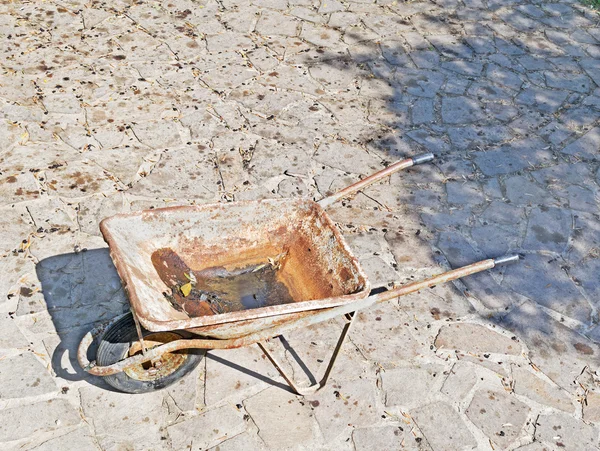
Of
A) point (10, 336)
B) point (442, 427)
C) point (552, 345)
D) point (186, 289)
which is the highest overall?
point (186, 289)

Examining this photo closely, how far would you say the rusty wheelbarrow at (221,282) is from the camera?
11.5ft

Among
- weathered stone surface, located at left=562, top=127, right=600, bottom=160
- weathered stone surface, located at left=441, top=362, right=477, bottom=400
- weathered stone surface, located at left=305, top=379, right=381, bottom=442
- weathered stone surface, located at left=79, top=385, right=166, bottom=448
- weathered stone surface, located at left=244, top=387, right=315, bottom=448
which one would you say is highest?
weathered stone surface, located at left=562, top=127, right=600, bottom=160

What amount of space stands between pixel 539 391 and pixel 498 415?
361 millimetres

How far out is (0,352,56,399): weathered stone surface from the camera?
3.95 meters

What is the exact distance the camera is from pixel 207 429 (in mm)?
3873

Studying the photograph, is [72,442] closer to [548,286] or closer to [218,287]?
[218,287]

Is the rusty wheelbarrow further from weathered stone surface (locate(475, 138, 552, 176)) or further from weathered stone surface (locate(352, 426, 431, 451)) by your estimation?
weathered stone surface (locate(475, 138, 552, 176))

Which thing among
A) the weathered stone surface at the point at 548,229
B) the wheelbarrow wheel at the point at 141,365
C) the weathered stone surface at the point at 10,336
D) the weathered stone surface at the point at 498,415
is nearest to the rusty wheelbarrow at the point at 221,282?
the wheelbarrow wheel at the point at 141,365

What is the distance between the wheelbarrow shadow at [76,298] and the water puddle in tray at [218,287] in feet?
2.06

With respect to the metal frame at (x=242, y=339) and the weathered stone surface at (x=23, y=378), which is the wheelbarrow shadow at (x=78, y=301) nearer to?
the weathered stone surface at (x=23, y=378)

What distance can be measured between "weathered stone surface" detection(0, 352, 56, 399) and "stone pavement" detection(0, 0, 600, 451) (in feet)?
0.04

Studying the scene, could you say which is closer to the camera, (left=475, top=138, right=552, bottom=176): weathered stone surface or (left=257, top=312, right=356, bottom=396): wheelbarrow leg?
(left=257, top=312, right=356, bottom=396): wheelbarrow leg

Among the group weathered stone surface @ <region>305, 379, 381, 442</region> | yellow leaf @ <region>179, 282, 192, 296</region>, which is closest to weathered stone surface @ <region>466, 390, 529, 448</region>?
weathered stone surface @ <region>305, 379, 381, 442</region>

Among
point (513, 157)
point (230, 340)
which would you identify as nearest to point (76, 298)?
point (230, 340)
